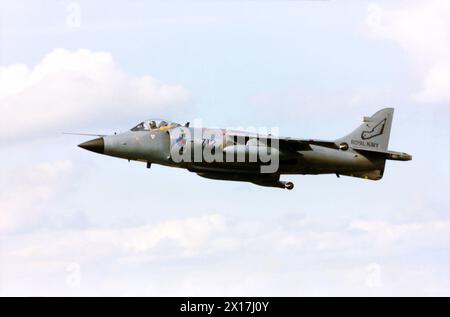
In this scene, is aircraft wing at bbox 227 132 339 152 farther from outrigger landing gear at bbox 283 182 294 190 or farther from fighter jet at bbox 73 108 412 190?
outrigger landing gear at bbox 283 182 294 190

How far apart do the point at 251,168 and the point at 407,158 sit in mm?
6307

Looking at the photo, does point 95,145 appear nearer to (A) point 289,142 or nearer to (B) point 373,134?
(A) point 289,142

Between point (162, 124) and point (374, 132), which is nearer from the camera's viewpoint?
point (162, 124)

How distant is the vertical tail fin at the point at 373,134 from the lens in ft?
88.6

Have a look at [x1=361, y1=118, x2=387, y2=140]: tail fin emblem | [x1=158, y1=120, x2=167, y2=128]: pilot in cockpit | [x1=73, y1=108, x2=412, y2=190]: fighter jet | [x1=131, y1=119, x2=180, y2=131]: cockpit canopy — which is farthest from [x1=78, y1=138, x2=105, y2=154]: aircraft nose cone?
[x1=361, y1=118, x2=387, y2=140]: tail fin emblem

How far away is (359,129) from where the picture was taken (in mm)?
27281

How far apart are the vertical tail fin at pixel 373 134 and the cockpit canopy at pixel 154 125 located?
681 centimetres

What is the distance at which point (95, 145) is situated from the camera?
2534 cm

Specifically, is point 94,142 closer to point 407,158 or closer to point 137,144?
point 137,144

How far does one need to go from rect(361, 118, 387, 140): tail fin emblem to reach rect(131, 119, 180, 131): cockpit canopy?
7.45 meters

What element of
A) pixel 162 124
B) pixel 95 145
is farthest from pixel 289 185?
pixel 95 145

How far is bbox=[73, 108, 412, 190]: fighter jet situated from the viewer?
81.2 feet

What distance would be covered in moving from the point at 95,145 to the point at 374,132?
10951 mm
